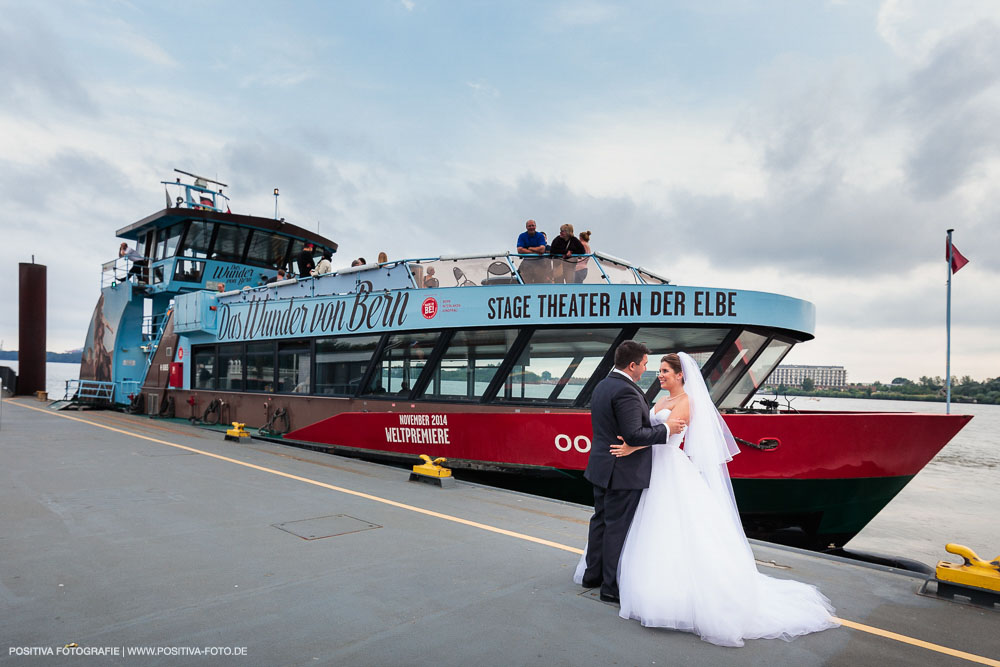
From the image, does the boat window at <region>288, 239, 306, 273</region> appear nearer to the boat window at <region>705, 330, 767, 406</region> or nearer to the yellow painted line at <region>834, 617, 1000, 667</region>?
the boat window at <region>705, 330, 767, 406</region>

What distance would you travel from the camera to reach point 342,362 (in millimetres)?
10695

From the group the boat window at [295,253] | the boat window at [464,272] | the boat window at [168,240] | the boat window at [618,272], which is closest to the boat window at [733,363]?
the boat window at [618,272]

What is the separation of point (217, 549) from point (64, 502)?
2665 millimetres

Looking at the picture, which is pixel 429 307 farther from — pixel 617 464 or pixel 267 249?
pixel 267 249

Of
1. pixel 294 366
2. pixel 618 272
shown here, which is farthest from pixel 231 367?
pixel 618 272

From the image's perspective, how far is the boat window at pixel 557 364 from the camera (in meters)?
7.91

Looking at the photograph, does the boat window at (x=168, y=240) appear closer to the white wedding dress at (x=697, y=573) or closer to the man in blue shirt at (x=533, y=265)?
the man in blue shirt at (x=533, y=265)

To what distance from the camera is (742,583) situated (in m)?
3.52

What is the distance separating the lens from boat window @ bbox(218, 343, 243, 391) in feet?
44.6

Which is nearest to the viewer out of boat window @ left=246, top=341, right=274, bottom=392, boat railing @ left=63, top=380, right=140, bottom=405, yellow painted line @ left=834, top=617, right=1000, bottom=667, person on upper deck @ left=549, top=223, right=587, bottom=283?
yellow painted line @ left=834, top=617, right=1000, bottom=667

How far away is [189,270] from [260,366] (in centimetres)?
609

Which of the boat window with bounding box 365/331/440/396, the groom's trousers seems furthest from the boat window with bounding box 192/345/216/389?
the groom's trousers

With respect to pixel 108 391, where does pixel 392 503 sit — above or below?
below

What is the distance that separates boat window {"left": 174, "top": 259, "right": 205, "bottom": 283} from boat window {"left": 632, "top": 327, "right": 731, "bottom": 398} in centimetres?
1383
